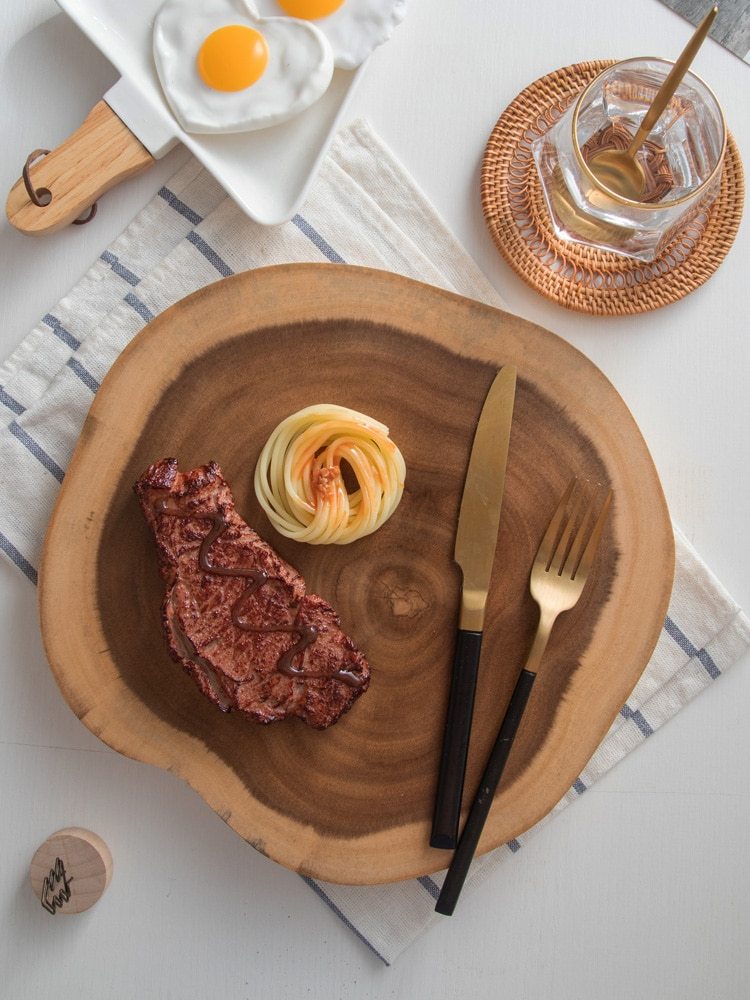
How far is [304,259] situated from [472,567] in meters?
1.29

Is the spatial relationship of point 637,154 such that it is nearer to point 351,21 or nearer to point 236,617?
point 351,21

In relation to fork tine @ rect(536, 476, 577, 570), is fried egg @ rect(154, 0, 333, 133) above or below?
above

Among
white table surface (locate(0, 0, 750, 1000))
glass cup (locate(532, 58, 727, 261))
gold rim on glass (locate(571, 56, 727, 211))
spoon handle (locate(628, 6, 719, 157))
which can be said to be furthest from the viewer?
white table surface (locate(0, 0, 750, 1000))

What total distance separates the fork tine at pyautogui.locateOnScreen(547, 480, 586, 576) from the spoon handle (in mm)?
1201

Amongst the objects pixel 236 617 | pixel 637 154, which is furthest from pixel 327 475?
pixel 637 154

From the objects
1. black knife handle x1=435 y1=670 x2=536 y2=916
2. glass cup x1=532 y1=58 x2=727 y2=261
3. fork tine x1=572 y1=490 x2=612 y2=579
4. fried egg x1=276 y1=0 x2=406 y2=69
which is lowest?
black knife handle x1=435 y1=670 x2=536 y2=916

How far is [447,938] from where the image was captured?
123 inches

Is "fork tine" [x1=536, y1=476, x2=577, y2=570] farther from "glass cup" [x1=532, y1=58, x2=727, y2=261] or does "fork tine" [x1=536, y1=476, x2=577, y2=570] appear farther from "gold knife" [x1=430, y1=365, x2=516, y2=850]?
"glass cup" [x1=532, y1=58, x2=727, y2=261]

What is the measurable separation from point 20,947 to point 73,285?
2524 millimetres

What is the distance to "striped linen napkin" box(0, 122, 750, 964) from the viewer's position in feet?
9.76

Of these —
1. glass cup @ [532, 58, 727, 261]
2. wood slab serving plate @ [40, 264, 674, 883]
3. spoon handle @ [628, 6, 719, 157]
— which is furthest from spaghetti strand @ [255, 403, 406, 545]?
spoon handle @ [628, 6, 719, 157]

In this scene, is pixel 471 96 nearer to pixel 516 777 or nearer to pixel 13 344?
pixel 13 344

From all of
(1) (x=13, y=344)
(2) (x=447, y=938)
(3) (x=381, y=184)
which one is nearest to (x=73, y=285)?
(1) (x=13, y=344)

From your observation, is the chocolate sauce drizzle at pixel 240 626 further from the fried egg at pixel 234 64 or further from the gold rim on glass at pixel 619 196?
the gold rim on glass at pixel 619 196
